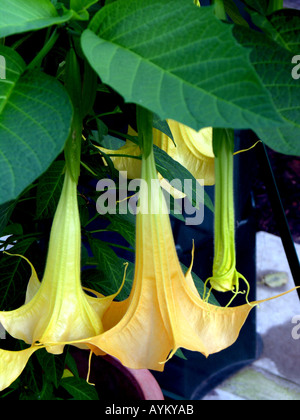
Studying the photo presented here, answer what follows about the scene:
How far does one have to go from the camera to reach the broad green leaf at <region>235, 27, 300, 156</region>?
0.98ft

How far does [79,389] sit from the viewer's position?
79 cm

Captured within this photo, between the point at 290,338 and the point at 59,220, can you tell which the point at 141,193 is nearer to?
the point at 59,220

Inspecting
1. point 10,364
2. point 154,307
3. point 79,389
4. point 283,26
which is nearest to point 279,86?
point 283,26

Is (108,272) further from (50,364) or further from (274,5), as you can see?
(274,5)

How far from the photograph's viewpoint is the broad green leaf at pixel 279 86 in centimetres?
30

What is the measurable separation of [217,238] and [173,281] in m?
0.05

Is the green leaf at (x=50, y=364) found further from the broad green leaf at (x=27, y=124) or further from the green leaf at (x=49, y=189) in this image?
the broad green leaf at (x=27, y=124)

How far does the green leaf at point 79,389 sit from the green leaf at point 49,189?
334mm

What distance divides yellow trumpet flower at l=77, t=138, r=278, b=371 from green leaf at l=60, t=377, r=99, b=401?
46 centimetres

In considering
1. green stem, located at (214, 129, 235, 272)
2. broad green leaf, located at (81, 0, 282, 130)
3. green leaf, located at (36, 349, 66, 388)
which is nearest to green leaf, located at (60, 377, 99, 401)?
green leaf, located at (36, 349, 66, 388)

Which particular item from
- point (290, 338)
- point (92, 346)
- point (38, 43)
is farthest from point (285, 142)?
point (290, 338)

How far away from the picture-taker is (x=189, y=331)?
361 millimetres

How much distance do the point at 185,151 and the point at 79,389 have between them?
0.44 m
